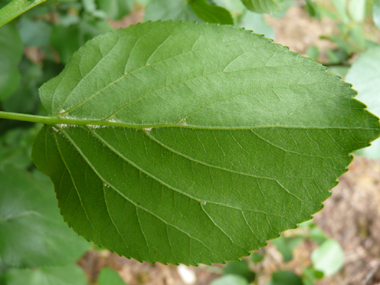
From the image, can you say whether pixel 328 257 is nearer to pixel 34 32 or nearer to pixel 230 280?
pixel 230 280

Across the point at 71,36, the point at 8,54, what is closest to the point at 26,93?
the point at 71,36

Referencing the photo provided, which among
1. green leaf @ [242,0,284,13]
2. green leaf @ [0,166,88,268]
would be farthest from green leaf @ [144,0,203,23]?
green leaf @ [0,166,88,268]

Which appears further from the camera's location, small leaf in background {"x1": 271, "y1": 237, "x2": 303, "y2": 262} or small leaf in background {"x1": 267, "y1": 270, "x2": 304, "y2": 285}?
small leaf in background {"x1": 271, "y1": 237, "x2": 303, "y2": 262}

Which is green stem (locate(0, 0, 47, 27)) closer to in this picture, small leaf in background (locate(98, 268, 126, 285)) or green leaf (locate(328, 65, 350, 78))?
small leaf in background (locate(98, 268, 126, 285))

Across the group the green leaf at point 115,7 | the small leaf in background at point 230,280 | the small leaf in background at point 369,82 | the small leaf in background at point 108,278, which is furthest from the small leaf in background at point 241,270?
the green leaf at point 115,7

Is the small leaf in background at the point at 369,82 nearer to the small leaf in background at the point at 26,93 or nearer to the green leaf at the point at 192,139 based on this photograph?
the green leaf at the point at 192,139
